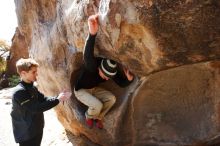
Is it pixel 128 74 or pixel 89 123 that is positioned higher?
pixel 128 74

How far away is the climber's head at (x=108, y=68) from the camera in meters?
4.90

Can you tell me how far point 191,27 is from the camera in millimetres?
3883

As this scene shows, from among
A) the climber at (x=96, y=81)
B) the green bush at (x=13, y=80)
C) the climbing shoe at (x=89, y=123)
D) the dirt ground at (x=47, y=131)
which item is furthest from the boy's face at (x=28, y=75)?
the green bush at (x=13, y=80)

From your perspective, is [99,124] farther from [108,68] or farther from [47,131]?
[47,131]

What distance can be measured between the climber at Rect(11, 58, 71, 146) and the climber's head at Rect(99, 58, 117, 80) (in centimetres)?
62

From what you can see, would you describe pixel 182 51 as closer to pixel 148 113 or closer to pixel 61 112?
pixel 148 113

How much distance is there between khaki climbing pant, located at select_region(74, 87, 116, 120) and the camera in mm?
5230

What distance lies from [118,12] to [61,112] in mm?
2990

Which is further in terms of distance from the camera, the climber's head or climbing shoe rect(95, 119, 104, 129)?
climbing shoe rect(95, 119, 104, 129)

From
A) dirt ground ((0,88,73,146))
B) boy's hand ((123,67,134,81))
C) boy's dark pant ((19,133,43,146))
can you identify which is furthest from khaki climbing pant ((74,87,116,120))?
dirt ground ((0,88,73,146))

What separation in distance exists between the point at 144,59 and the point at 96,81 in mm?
1034

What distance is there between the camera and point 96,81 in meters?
5.22

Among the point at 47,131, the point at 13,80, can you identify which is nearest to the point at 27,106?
the point at 47,131

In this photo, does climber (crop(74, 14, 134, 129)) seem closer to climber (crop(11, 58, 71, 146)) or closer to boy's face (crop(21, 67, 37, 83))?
climber (crop(11, 58, 71, 146))
